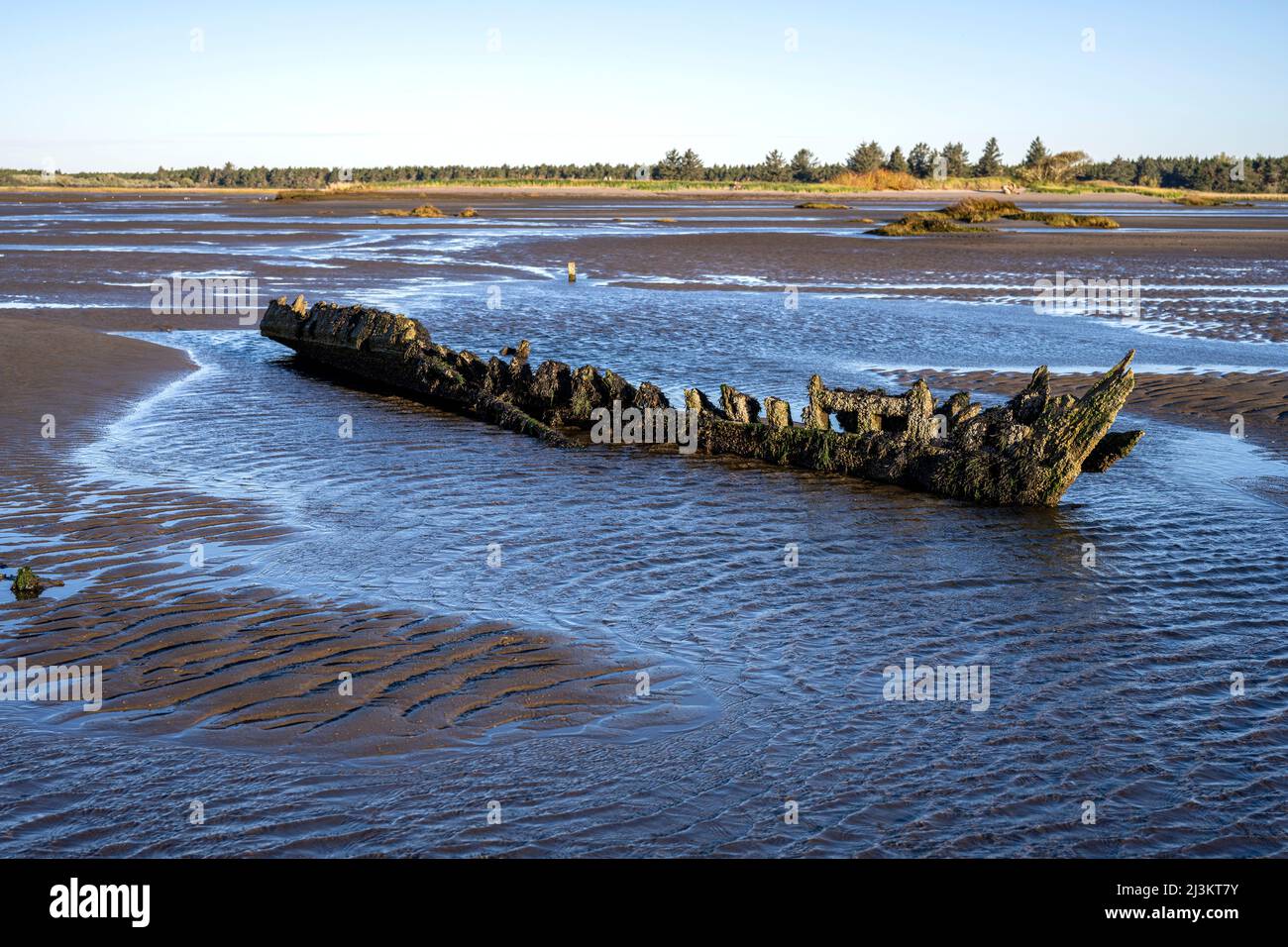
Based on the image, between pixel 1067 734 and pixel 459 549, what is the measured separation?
15.2 feet

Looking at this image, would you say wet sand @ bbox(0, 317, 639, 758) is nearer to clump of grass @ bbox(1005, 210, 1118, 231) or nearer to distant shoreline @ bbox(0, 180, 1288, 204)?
clump of grass @ bbox(1005, 210, 1118, 231)

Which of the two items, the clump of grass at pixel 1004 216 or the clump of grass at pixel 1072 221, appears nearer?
the clump of grass at pixel 1072 221

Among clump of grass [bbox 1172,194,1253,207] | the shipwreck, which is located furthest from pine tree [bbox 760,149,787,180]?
the shipwreck

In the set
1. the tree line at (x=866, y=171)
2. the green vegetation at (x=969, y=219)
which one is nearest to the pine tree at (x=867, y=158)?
the tree line at (x=866, y=171)

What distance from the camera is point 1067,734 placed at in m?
6.02

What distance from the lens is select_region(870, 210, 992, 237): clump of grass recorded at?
50469mm

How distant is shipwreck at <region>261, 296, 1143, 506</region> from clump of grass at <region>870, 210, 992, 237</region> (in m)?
37.3

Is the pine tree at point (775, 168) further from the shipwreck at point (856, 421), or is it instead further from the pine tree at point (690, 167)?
the shipwreck at point (856, 421)

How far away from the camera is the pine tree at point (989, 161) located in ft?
415

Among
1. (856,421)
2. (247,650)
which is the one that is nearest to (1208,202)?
(856,421)

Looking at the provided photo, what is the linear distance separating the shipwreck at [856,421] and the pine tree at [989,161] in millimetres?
120494

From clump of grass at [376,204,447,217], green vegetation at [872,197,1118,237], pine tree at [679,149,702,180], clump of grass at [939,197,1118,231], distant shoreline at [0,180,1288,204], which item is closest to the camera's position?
green vegetation at [872,197,1118,237]
